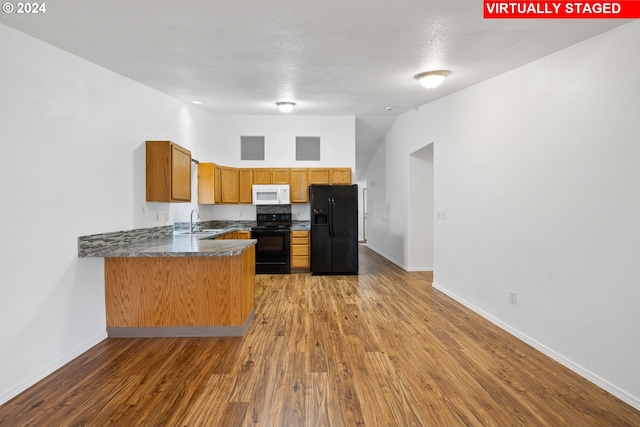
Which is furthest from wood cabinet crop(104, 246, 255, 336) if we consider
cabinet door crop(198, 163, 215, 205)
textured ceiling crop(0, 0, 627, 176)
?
cabinet door crop(198, 163, 215, 205)

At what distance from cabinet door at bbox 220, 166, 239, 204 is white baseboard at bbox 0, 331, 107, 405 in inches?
130

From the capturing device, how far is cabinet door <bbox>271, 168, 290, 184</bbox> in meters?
6.41

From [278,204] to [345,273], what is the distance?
5.99 feet

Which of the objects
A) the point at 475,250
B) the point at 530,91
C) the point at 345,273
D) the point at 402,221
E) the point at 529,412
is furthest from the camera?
the point at 402,221

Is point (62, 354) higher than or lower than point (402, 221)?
lower

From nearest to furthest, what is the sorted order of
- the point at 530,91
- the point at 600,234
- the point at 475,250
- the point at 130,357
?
the point at 600,234, the point at 130,357, the point at 530,91, the point at 475,250

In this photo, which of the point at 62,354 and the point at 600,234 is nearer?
the point at 600,234

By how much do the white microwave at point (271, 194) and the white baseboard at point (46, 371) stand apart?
135 inches

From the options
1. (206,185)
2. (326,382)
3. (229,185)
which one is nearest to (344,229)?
(229,185)

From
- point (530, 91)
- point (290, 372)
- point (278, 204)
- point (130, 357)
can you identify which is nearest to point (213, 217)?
point (278, 204)

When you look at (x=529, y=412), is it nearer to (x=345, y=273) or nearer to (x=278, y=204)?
(x=345, y=273)

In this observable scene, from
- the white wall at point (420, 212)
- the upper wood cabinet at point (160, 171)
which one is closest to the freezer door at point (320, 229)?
the white wall at point (420, 212)

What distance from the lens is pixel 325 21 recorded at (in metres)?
2.57

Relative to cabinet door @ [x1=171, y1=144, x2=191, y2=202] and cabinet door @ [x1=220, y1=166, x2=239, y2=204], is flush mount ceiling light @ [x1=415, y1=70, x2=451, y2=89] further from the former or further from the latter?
cabinet door @ [x1=220, y1=166, x2=239, y2=204]
